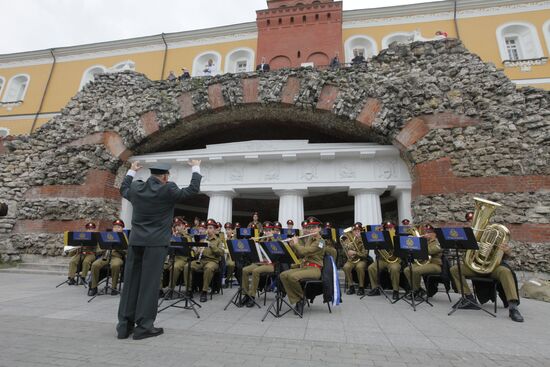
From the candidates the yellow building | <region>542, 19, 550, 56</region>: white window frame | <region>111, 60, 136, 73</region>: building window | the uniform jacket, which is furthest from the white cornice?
the uniform jacket

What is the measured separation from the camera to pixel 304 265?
229 inches

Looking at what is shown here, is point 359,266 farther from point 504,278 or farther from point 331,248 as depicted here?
point 504,278

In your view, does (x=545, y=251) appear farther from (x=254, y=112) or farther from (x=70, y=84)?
(x=70, y=84)

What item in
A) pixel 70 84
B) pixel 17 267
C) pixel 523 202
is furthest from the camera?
pixel 70 84

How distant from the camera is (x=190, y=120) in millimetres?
13156

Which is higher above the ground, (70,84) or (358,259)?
(70,84)

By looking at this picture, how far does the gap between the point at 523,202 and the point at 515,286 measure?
192 inches

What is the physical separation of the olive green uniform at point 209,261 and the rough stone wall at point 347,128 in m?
6.78

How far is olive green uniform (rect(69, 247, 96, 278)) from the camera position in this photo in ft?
26.8

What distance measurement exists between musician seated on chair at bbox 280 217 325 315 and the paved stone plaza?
1.22 feet

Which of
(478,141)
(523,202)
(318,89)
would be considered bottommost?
(523,202)

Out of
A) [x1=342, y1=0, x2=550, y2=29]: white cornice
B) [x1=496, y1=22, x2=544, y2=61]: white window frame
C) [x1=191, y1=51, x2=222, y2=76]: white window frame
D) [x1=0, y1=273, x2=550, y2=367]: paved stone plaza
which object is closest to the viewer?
[x1=0, y1=273, x2=550, y2=367]: paved stone plaza

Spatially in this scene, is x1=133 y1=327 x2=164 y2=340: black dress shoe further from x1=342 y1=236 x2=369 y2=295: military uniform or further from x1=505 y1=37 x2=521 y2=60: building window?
x1=505 y1=37 x2=521 y2=60: building window

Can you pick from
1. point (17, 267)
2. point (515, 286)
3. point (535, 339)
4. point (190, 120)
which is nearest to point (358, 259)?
point (515, 286)
